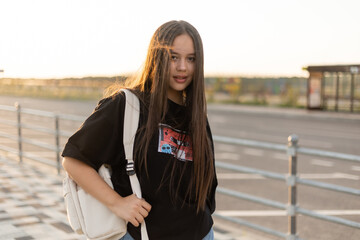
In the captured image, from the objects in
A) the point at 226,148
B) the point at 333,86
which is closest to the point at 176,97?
the point at 226,148

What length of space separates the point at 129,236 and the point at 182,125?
49 centimetres

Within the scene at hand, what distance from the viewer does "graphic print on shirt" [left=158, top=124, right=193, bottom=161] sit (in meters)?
1.88

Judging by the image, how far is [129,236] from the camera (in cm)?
194

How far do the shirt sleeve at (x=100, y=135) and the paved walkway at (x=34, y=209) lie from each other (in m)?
2.71

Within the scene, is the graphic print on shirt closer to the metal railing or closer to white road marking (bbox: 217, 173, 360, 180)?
the metal railing

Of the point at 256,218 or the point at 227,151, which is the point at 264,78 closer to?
the point at 227,151

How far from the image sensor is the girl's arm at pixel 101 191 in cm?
185

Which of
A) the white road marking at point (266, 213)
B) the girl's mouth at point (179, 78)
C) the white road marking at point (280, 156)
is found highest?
the girl's mouth at point (179, 78)

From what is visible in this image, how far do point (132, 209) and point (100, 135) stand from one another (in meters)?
0.31

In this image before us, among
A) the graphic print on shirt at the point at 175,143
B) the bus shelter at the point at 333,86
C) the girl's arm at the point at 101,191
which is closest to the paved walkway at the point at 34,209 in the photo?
the girl's arm at the point at 101,191

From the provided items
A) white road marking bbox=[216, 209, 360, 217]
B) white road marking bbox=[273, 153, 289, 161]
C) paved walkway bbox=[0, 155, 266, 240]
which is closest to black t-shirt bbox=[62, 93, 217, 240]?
paved walkway bbox=[0, 155, 266, 240]

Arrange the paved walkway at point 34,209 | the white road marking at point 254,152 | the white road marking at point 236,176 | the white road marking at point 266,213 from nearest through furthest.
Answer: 1. the paved walkway at point 34,209
2. the white road marking at point 266,213
3. the white road marking at point 236,176
4. the white road marking at point 254,152

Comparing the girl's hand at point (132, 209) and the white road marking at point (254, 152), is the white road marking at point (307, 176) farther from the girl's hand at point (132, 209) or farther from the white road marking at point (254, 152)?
the girl's hand at point (132, 209)

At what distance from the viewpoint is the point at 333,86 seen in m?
26.4
